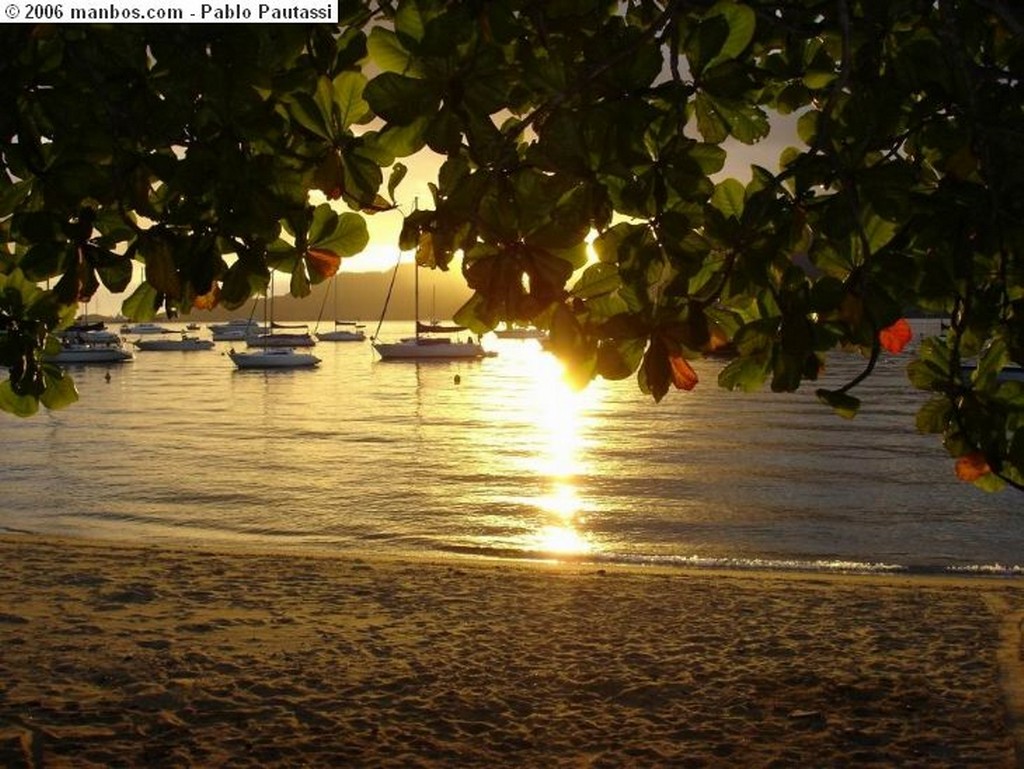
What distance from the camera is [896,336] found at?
111 inches

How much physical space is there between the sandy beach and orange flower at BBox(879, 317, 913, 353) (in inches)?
169

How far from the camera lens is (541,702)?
7.46 m

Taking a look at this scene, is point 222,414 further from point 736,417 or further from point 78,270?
point 78,270

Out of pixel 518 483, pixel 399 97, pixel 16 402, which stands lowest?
pixel 518 483

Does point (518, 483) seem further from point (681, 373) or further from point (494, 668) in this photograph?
point (681, 373)

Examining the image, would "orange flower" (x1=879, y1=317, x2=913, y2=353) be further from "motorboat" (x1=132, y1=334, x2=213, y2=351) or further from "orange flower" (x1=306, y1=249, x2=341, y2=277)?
"motorboat" (x1=132, y1=334, x2=213, y2=351)

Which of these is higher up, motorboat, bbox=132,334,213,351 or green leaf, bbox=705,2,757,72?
green leaf, bbox=705,2,757,72

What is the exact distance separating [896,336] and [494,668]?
6042mm

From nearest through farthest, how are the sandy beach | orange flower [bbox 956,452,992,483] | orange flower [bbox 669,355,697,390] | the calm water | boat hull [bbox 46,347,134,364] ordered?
1. orange flower [bbox 669,355,697,390]
2. orange flower [bbox 956,452,992,483]
3. the sandy beach
4. the calm water
5. boat hull [bbox 46,347,134,364]

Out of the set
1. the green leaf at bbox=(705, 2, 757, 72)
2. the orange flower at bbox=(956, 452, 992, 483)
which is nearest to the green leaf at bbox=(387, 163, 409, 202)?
the green leaf at bbox=(705, 2, 757, 72)

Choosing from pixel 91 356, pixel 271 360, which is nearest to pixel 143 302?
pixel 271 360

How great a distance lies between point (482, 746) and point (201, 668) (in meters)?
2.64

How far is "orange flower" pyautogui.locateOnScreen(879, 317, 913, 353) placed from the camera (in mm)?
2793

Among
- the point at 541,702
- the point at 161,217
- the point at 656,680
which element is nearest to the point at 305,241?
the point at 161,217
